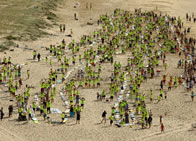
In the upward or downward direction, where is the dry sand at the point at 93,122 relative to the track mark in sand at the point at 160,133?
upward

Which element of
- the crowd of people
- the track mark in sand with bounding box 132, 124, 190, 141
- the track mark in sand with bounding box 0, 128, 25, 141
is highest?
the crowd of people

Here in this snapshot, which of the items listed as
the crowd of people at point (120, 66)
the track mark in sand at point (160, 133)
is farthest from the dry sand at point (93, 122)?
the crowd of people at point (120, 66)

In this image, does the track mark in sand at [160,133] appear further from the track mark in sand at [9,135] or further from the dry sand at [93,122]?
the track mark in sand at [9,135]

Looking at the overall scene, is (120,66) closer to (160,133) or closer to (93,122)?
(93,122)

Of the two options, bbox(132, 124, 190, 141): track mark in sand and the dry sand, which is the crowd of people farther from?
the dry sand

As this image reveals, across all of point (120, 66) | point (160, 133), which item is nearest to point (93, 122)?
point (160, 133)

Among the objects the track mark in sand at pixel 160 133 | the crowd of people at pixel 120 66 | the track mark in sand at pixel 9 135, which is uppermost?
the crowd of people at pixel 120 66

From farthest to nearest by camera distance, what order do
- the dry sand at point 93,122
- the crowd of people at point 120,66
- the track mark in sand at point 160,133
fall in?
the crowd of people at point 120,66, the track mark in sand at point 160,133, the dry sand at point 93,122

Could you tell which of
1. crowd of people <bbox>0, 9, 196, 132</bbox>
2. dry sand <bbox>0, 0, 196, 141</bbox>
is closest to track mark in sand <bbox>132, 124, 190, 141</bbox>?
dry sand <bbox>0, 0, 196, 141</bbox>

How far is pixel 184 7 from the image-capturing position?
82688 millimetres

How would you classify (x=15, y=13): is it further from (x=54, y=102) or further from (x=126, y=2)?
(x=54, y=102)

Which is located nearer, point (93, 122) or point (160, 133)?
point (160, 133)

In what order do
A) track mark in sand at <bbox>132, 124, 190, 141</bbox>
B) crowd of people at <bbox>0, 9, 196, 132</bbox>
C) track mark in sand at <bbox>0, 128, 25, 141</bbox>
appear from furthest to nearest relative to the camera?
1. crowd of people at <bbox>0, 9, 196, 132</bbox>
2. track mark in sand at <bbox>132, 124, 190, 141</bbox>
3. track mark in sand at <bbox>0, 128, 25, 141</bbox>

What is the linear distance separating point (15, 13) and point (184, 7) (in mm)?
32335
